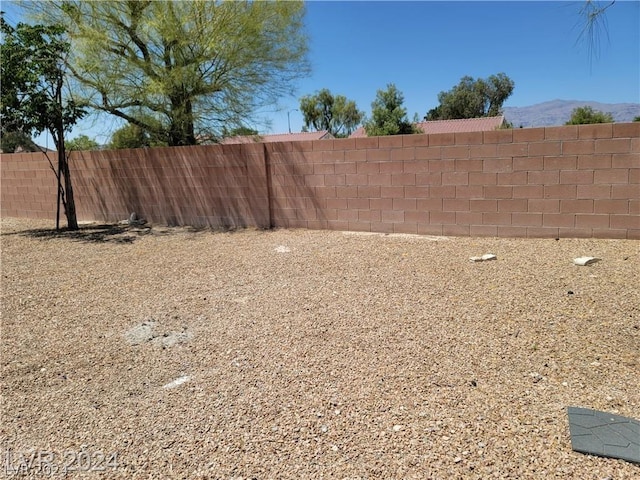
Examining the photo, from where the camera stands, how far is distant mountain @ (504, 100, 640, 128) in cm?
782

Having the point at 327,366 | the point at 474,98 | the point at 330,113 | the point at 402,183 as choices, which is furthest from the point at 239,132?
the point at 474,98

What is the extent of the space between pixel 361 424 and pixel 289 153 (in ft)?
22.9

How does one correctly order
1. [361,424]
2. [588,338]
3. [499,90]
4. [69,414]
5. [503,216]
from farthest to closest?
[499,90] < [503,216] < [588,338] < [69,414] < [361,424]

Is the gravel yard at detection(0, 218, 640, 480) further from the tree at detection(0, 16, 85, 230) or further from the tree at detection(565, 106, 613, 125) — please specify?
the tree at detection(565, 106, 613, 125)

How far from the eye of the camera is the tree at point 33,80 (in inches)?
367

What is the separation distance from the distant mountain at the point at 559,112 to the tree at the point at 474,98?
1248 centimetres

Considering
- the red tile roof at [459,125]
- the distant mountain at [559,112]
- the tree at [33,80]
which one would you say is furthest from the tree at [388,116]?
the tree at [33,80]

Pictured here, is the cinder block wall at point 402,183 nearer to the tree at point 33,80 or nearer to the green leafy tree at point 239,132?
the tree at point 33,80

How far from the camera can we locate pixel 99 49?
35.8 ft

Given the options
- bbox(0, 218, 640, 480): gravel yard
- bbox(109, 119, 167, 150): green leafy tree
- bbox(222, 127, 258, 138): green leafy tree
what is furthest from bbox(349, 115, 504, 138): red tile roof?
bbox(0, 218, 640, 480): gravel yard

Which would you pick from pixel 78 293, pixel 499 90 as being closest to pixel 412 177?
pixel 78 293

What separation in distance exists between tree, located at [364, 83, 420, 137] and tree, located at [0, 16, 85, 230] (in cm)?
1923

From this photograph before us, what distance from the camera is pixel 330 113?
145ft

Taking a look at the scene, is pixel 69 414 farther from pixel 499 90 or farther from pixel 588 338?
pixel 499 90
